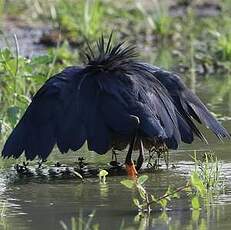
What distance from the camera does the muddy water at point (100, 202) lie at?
15.9ft

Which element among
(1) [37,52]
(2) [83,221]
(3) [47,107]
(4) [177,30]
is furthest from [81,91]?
(4) [177,30]

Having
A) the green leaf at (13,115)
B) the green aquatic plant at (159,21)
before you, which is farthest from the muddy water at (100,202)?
the green aquatic plant at (159,21)

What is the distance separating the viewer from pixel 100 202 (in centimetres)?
533

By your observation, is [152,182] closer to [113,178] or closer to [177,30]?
[113,178]

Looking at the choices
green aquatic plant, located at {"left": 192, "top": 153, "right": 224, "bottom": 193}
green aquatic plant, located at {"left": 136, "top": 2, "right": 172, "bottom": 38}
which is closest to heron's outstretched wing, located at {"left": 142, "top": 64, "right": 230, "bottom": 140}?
green aquatic plant, located at {"left": 192, "top": 153, "right": 224, "bottom": 193}

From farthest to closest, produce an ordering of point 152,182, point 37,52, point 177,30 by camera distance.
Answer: point 177,30
point 37,52
point 152,182

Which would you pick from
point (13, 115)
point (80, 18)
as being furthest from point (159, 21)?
point (13, 115)

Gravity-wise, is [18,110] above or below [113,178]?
above

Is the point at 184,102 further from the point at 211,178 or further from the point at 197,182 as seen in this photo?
the point at 197,182

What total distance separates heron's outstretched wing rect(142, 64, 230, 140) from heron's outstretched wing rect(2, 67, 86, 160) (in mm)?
580

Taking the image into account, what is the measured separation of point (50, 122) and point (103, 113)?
347 millimetres

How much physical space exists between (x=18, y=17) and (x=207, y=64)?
12.8ft

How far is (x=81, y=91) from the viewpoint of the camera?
234 inches

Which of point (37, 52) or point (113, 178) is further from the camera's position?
point (37, 52)
